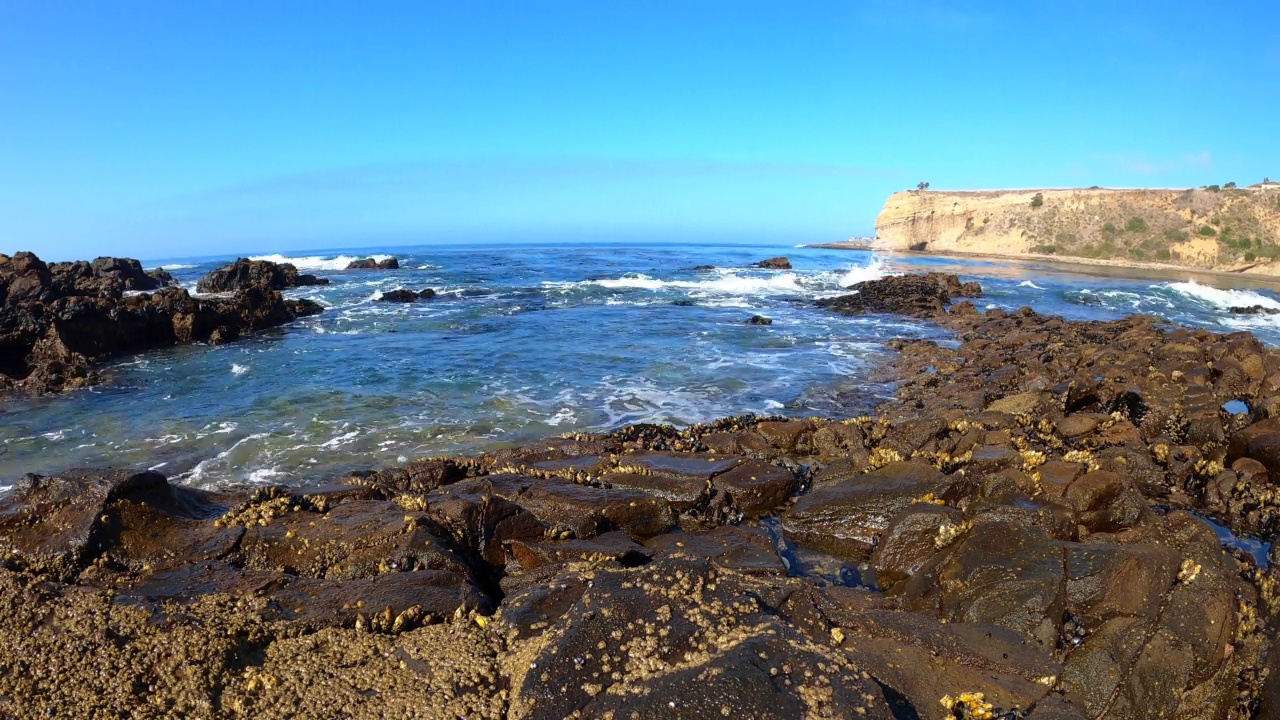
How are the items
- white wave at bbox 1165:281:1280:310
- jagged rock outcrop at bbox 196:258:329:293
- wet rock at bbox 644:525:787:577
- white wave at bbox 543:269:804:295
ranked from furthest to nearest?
1. white wave at bbox 543:269:804:295
2. jagged rock outcrop at bbox 196:258:329:293
3. white wave at bbox 1165:281:1280:310
4. wet rock at bbox 644:525:787:577

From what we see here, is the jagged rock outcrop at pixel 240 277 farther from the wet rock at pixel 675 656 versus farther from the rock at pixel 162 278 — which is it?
the wet rock at pixel 675 656

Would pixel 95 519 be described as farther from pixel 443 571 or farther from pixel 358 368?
pixel 358 368

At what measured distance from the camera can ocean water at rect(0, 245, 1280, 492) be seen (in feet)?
39.4

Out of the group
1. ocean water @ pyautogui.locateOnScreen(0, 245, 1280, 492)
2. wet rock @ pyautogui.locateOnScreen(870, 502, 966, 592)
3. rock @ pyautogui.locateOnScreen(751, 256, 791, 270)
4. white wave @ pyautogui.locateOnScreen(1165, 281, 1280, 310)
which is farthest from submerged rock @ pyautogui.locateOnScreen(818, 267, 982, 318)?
wet rock @ pyautogui.locateOnScreen(870, 502, 966, 592)

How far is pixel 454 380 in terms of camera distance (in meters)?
17.1

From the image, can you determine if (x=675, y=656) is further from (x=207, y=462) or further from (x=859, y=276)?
(x=859, y=276)

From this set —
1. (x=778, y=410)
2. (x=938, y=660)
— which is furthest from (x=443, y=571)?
(x=778, y=410)

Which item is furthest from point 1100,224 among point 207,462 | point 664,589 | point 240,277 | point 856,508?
point 207,462

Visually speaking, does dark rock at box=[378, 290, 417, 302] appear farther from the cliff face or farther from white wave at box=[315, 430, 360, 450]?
the cliff face

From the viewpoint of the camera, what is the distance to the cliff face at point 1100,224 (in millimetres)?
58844

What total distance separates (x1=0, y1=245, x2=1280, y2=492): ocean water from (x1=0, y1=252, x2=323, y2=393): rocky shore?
1083 mm

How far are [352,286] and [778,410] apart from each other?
122 feet

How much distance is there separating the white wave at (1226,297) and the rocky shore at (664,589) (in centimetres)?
3312

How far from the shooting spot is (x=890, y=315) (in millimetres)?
30422
